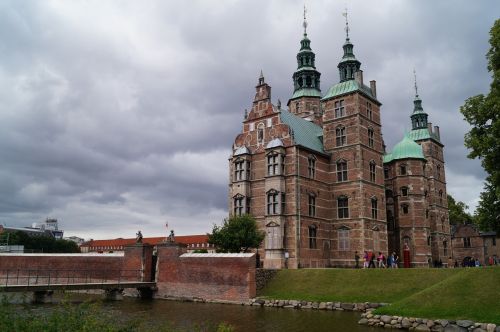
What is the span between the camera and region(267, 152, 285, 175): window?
136 feet

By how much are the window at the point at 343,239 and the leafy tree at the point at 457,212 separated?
3898cm

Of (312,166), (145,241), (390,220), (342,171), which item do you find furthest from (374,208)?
(145,241)

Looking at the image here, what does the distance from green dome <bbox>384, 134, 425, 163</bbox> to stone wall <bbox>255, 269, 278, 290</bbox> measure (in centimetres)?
2360

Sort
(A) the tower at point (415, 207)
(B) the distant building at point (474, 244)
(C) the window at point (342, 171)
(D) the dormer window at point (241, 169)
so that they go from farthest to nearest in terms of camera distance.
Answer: (B) the distant building at point (474, 244), (A) the tower at point (415, 207), (C) the window at point (342, 171), (D) the dormer window at point (241, 169)

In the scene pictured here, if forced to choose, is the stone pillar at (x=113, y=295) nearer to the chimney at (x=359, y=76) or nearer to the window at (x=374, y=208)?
the window at (x=374, y=208)

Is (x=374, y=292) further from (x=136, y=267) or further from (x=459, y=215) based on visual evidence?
(x=459, y=215)

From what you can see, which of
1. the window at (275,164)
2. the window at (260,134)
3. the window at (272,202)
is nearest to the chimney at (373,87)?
the window at (260,134)

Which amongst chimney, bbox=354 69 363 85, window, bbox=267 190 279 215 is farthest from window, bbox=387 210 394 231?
window, bbox=267 190 279 215

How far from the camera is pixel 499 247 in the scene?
238 ft

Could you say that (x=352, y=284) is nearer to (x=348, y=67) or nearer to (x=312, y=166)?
(x=312, y=166)

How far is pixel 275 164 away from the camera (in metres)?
42.0

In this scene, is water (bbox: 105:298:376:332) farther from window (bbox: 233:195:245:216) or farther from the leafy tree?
the leafy tree

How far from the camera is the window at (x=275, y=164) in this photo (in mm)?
41553

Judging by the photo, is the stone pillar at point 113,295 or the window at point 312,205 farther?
the window at point 312,205
